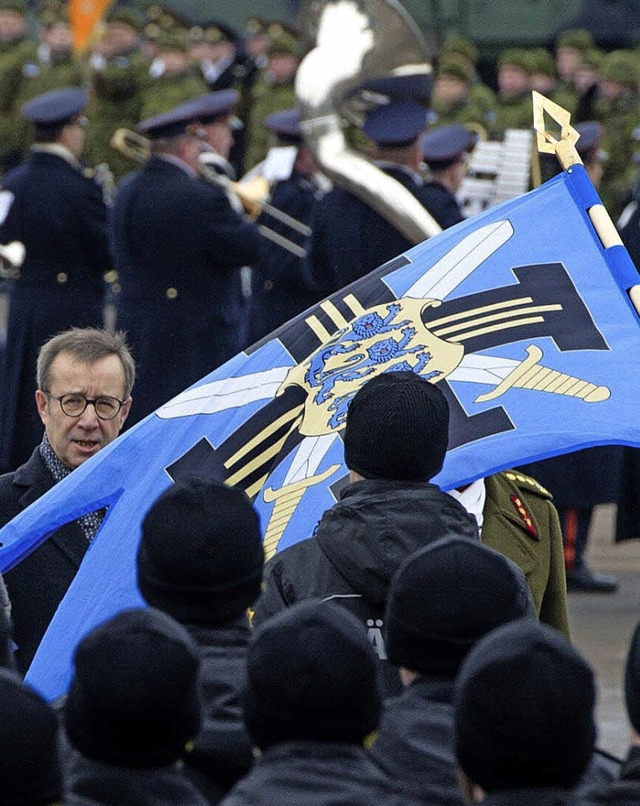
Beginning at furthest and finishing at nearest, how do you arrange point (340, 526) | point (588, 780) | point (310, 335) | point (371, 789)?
point (310, 335) → point (340, 526) → point (588, 780) → point (371, 789)

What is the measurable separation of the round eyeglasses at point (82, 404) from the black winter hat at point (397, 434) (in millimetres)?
1106

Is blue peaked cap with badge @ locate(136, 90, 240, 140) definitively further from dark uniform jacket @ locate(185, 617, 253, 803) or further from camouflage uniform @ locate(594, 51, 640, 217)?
dark uniform jacket @ locate(185, 617, 253, 803)

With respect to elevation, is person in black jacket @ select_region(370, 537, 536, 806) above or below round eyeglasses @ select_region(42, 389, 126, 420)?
below

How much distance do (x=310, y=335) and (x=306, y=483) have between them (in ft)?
1.20

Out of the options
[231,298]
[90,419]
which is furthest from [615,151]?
[90,419]

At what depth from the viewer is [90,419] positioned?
416cm

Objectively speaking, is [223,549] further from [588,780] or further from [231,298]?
[231,298]

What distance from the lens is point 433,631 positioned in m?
2.58

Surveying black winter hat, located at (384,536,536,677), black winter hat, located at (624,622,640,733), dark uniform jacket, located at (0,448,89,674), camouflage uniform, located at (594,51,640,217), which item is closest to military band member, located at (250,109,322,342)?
camouflage uniform, located at (594,51,640,217)

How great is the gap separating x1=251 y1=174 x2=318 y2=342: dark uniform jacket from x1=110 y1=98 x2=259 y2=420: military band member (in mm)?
876

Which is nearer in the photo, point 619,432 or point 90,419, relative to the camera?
point 619,432

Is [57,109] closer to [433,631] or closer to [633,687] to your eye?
[433,631]

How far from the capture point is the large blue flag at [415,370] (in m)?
3.60

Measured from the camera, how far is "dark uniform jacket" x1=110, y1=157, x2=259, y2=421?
8.92m
